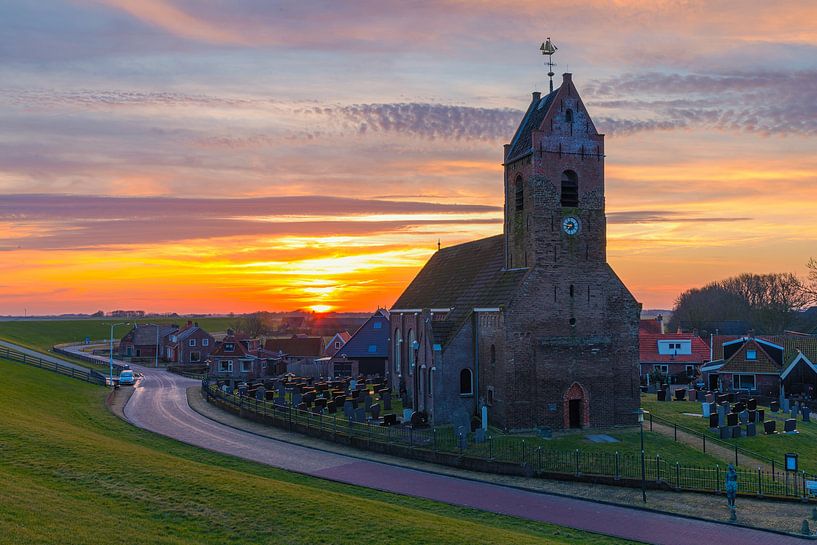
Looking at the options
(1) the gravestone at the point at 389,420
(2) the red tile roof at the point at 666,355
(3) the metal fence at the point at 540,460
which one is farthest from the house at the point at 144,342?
(1) the gravestone at the point at 389,420

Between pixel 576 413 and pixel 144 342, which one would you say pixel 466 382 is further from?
pixel 144 342

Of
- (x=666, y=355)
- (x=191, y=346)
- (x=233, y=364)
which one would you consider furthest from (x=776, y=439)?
(x=191, y=346)

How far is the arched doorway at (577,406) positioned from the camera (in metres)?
42.3

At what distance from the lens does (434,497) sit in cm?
2914

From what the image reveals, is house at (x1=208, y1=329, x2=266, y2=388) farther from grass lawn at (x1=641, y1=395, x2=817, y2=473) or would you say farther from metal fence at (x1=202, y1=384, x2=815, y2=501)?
grass lawn at (x1=641, y1=395, x2=817, y2=473)

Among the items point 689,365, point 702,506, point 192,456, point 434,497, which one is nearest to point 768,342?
point 689,365

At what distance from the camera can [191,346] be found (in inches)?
4456

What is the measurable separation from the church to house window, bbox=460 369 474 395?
Answer: 0.07 m

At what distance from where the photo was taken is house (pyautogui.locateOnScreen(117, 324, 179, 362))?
397 ft

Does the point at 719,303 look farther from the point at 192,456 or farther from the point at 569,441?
the point at 192,456

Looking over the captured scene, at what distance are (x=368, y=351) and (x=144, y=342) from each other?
5977 centimetres

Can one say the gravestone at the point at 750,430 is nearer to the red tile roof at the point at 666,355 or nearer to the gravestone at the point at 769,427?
the gravestone at the point at 769,427

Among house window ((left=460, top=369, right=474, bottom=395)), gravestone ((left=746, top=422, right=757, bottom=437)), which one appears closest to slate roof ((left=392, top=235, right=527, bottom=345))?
house window ((left=460, top=369, right=474, bottom=395))

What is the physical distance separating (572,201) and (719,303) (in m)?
111
